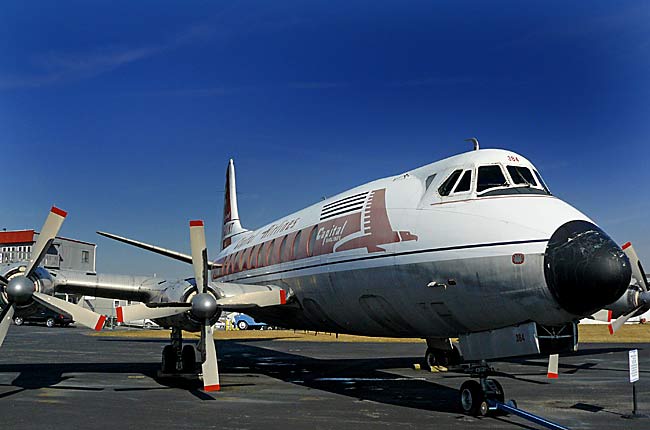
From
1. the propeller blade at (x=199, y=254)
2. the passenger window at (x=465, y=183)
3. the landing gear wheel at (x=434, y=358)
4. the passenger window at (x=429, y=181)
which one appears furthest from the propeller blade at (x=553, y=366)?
the landing gear wheel at (x=434, y=358)

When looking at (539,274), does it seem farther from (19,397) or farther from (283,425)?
(19,397)

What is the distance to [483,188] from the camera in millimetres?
11219

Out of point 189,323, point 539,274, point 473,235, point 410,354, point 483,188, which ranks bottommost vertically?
point 410,354

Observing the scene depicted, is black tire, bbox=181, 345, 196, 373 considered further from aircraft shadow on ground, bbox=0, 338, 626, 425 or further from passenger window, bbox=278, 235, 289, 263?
passenger window, bbox=278, 235, 289, 263

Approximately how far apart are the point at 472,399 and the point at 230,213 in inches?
821

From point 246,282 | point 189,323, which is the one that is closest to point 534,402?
point 189,323

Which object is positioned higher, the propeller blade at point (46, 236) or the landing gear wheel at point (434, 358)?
the propeller blade at point (46, 236)

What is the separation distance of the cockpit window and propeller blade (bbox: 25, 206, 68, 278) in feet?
35.6

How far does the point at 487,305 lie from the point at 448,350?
6767 mm

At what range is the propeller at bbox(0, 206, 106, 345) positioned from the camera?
46.8 ft

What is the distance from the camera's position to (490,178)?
11.4 meters

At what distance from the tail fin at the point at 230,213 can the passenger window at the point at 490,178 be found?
17661 millimetres

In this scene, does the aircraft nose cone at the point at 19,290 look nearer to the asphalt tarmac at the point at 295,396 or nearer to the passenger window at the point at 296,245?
the asphalt tarmac at the point at 295,396

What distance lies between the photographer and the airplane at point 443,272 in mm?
9398
